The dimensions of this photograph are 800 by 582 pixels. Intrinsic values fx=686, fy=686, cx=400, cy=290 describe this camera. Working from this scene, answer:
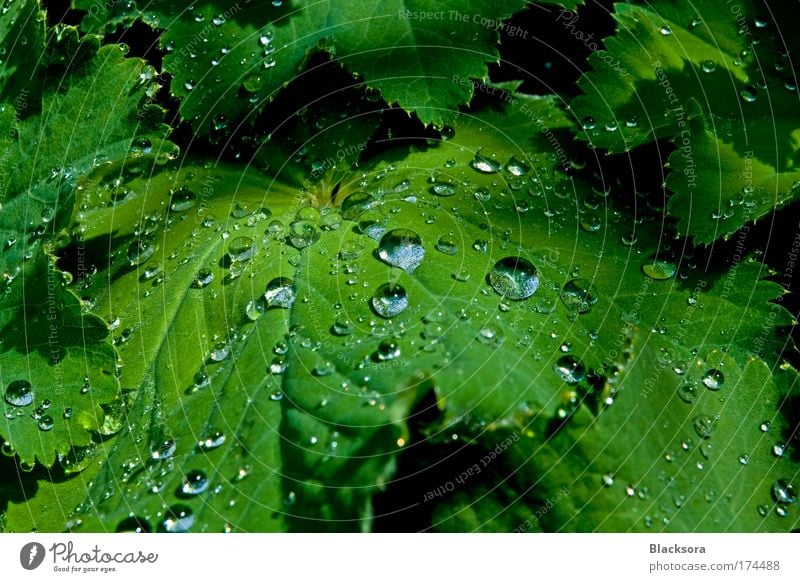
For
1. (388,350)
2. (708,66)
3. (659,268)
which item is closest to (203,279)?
(388,350)

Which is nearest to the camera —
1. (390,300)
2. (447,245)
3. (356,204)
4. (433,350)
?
(433,350)

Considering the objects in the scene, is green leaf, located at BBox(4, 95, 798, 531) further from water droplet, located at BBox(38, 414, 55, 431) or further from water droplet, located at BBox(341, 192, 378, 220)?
water droplet, located at BBox(38, 414, 55, 431)

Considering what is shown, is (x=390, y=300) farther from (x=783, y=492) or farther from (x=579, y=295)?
(x=783, y=492)

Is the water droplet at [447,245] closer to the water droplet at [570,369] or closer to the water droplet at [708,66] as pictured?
the water droplet at [570,369]

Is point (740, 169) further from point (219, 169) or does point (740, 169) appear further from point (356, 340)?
point (219, 169)

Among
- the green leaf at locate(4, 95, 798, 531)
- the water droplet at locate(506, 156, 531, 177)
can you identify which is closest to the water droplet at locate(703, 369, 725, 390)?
the green leaf at locate(4, 95, 798, 531)

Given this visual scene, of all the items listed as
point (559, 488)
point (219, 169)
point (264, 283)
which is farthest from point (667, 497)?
point (219, 169)
